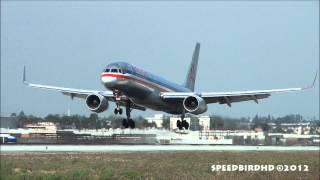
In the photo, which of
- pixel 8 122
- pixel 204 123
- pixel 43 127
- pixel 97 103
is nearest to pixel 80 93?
pixel 97 103

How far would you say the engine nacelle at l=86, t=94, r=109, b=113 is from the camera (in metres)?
41.0

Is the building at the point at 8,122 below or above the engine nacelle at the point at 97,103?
above

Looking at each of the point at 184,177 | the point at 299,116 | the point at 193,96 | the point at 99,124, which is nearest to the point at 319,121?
the point at 299,116

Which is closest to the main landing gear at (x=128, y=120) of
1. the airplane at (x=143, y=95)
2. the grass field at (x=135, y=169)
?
the airplane at (x=143, y=95)

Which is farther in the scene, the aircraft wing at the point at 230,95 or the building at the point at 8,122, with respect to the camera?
the building at the point at 8,122

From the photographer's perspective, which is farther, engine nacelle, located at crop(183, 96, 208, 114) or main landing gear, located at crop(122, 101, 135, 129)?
engine nacelle, located at crop(183, 96, 208, 114)

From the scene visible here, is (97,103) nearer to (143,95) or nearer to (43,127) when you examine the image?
(143,95)

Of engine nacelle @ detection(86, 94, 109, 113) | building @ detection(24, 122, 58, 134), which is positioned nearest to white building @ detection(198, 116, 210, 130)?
building @ detection(24, 122, 58, 134)

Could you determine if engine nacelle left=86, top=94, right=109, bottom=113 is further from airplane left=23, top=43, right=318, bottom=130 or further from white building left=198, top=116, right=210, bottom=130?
white building left=198, top=116, right=210, bottom=130

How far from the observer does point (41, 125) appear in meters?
108

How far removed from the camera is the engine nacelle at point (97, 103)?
41.0 m

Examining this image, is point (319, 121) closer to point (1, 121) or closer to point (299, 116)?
point (299, 116)

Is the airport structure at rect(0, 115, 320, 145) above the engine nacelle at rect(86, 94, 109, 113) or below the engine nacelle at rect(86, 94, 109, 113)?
below

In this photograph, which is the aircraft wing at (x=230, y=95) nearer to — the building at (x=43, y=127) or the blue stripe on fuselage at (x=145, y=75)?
the blue stripe on fuselage at (x=145, y=75)
